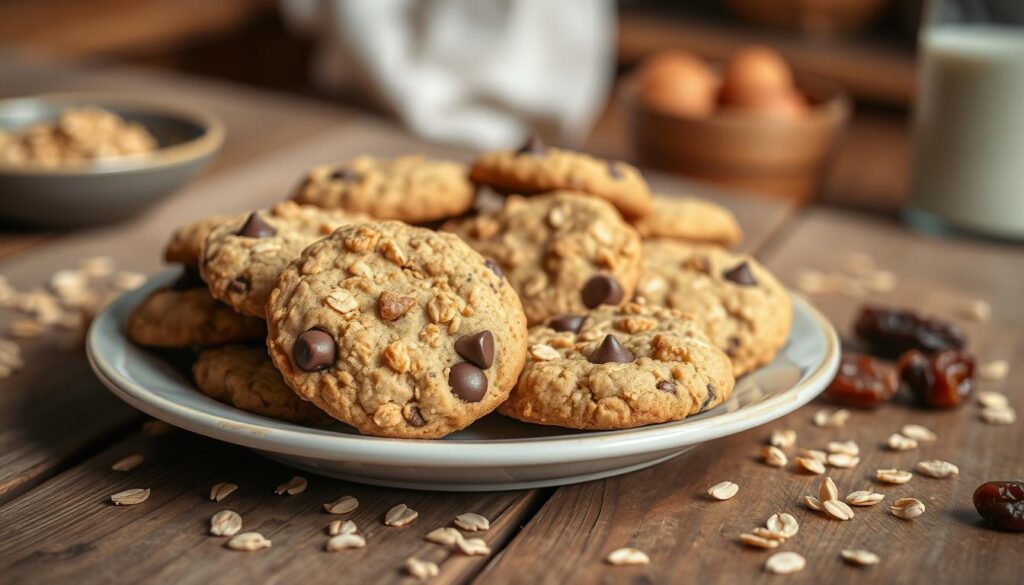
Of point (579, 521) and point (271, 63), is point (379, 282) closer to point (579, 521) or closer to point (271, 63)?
point (579, 521)

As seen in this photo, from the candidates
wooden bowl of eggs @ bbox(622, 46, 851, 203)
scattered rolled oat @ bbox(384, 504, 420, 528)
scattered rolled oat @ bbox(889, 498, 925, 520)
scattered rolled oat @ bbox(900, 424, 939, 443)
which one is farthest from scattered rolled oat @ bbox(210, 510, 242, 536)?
wooden bowl of eggs @ bbox(622, 46, 851, 203)

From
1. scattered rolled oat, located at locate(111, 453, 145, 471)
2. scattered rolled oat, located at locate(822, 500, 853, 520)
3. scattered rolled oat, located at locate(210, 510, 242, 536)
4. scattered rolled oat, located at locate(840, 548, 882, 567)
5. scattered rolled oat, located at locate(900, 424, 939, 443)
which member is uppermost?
scattered rolled oat, located at locate(210, 510, 242, 536)

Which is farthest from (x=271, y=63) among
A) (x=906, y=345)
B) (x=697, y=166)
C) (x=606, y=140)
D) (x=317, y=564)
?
(x=317, y=564)

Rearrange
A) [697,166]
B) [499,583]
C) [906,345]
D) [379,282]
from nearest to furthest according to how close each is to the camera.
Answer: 1. [499,583]
2. [379,282]
3. [906,345]
4. [697,166]

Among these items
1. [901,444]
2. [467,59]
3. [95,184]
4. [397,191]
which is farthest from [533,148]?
[467,59]

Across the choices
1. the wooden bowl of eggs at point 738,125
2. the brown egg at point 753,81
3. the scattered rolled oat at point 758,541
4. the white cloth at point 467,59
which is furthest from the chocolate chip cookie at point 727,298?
the white cloth at point 467,59

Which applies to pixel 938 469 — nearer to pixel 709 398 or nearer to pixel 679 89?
pixel 709 398

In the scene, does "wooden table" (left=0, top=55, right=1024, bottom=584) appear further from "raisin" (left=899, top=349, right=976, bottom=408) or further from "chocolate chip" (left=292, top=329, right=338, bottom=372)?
"chocolate chip" (left=292, top=329, right=338, bottom=372)
